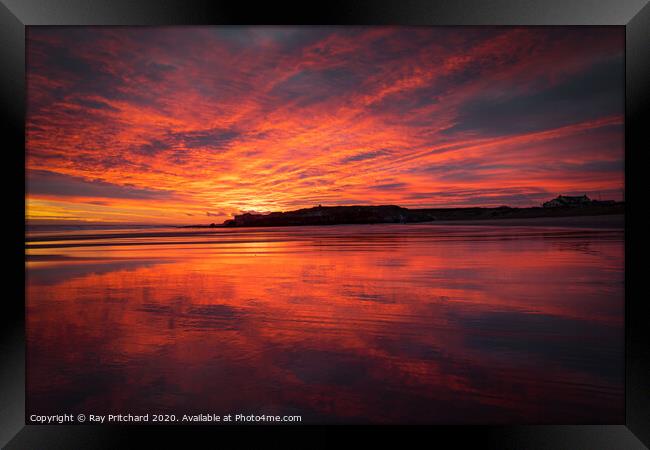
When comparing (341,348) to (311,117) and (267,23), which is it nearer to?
(267,23)

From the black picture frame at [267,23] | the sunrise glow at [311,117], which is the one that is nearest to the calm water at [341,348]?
the black picture frame at [267,23]

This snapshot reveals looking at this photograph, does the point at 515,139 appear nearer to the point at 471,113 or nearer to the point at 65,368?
the point at 471,113

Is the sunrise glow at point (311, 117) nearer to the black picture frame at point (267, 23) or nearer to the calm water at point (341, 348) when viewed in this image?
the black picture frame at point (267, 23)

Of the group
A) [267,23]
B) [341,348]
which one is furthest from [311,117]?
[341,348]

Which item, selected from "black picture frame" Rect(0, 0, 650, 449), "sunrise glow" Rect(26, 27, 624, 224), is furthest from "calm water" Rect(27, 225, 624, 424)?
"sunrise glow" Rect(26, 27, 624, 224)

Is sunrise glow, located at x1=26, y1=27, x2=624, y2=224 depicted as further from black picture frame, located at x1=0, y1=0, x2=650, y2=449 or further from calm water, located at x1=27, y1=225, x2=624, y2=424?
calm water, located at x1=27, y1=225, x2=624, y2=424

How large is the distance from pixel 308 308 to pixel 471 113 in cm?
366

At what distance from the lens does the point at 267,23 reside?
2.38 metres

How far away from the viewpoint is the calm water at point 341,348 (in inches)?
80.8

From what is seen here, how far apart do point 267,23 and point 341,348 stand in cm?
242

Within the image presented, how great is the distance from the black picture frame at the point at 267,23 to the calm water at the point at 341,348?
15 cm

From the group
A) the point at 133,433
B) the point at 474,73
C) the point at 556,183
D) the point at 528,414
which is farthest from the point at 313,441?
the point at 556,183

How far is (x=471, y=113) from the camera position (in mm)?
4703

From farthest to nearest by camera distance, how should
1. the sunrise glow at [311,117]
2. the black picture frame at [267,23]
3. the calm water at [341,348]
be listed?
1. the sunrise glow at [311,117]
2. the black picture frame at [267,23]
3. the calm water at [341,348]
